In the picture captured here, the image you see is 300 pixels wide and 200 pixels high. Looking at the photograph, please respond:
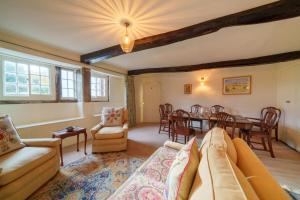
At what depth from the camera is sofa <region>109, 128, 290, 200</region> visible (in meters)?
0.55

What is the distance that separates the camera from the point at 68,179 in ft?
6.47

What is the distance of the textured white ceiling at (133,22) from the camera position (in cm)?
168

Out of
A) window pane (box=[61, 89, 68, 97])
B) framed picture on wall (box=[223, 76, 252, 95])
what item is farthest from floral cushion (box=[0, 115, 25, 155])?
framed picture on wall (box=[223, 76, 252, 95])

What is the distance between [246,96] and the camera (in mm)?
4484

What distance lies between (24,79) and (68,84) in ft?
3.18

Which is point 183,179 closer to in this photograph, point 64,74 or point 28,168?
point 28,168

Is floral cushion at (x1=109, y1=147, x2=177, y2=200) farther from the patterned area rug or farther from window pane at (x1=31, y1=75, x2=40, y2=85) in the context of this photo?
window pane at (x1=31, y1=75, x2=40, y2=85)

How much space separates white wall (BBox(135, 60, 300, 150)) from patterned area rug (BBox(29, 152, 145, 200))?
357cm

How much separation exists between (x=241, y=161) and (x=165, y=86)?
5.13 metres

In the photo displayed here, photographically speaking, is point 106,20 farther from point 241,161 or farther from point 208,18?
point 241,161

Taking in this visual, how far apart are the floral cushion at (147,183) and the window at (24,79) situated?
10.4ft

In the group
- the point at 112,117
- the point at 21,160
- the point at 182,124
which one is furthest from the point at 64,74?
the point at 182,124

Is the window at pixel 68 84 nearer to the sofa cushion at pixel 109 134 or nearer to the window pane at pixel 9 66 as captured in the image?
the window pane at pixel 9 66

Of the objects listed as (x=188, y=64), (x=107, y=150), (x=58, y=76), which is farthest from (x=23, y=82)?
(x=188, y=64)
